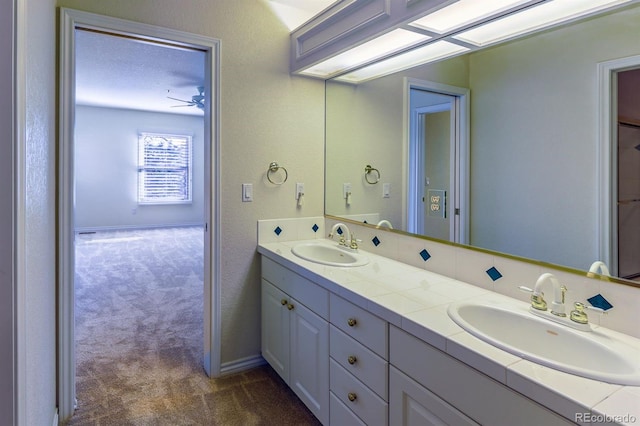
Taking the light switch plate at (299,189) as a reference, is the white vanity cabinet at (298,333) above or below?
below

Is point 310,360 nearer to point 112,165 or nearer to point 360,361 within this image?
point 360,361

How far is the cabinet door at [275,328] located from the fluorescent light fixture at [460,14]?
151 cm

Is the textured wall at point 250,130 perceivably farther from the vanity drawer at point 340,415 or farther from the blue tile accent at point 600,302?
the blue tile accent at point 600,302

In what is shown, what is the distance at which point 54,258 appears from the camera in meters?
1.79

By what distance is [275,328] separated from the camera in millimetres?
2199

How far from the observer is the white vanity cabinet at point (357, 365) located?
134cm

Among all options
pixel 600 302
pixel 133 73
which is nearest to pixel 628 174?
pixel 600 302

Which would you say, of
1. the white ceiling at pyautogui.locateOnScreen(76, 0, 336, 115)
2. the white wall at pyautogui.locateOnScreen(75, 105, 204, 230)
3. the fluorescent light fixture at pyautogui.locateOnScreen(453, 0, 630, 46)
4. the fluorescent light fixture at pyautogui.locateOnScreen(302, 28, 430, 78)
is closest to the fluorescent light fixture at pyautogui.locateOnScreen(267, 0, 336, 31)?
the white ceiling at pyautogui.locateOnScreen(76, 0, 336, 115)

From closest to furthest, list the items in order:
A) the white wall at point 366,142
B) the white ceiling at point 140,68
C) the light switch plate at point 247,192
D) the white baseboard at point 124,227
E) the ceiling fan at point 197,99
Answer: the white wall at point 366,142 → the light switch plate at point 247,192 → the white ceiling at point 140,68 → the ceiling fan at point 197,99 → the white baseboard at point 124,227

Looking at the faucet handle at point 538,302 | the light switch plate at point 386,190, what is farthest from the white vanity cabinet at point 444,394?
the light switch plate at point 386,190

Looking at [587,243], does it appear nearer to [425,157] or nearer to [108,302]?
[425,157]

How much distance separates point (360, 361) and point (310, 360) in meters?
0.44

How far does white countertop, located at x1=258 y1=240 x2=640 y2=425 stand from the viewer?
0.80m

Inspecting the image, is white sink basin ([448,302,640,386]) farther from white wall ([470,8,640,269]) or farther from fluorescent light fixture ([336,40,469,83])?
fluorescent light fixture ([336,40,469,83])
